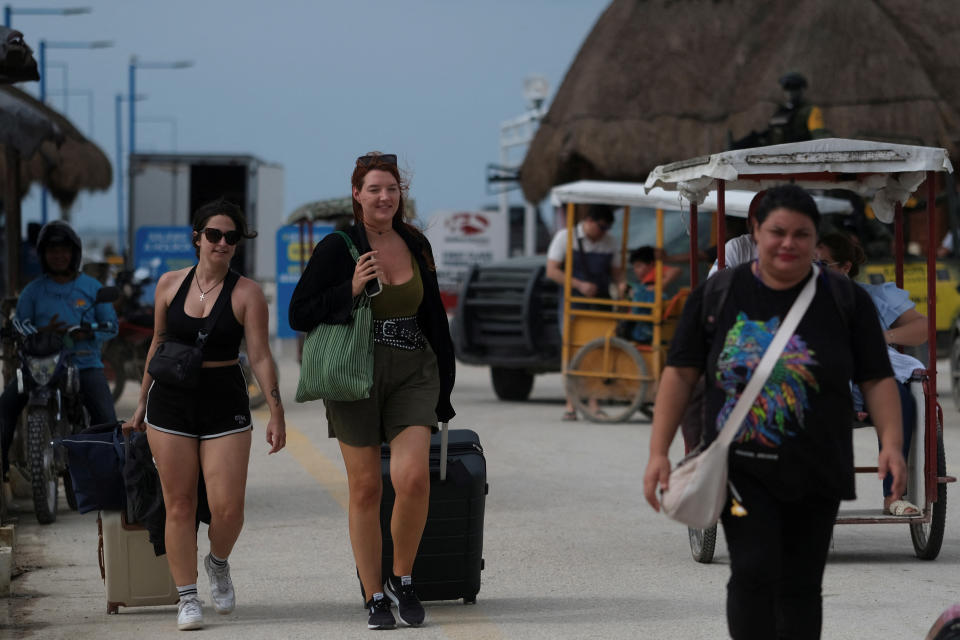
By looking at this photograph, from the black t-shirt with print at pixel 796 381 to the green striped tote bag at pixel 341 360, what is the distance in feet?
5.87

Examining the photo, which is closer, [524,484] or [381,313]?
[381,313]

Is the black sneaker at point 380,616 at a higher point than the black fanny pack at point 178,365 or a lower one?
lower

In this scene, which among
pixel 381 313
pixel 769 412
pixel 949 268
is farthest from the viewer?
pixel 949 268

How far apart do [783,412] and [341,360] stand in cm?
208

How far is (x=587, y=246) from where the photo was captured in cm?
1631

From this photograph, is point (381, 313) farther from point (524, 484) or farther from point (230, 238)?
point (524, 484)

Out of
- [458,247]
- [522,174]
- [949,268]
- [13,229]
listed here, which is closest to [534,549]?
[13,229]

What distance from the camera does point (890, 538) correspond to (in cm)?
948

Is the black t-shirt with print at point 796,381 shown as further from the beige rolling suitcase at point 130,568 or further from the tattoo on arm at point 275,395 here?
the beige rolling suitcase at point 130,568

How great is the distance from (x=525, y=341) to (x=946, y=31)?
703 inches

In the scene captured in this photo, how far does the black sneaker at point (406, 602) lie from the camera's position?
6.89 meters

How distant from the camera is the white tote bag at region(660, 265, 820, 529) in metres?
5.11

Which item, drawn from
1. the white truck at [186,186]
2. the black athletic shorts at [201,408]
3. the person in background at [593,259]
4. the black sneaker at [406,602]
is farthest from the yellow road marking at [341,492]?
the white truck at [186,186]

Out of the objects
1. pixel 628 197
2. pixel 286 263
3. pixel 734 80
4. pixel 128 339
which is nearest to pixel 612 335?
pixel 628 197
